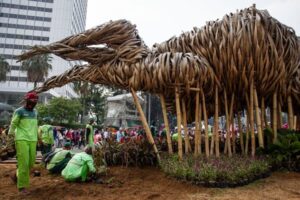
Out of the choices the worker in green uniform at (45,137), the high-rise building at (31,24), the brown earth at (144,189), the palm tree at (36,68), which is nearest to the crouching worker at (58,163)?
the brown earth at (144,189)

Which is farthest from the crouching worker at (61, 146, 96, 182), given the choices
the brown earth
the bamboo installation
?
the bamboo installation

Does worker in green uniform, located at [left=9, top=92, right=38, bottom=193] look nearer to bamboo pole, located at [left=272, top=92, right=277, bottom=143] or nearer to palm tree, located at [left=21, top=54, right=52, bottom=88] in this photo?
bamboo pole, located at [left=272, top=92, right=277, bottom=143]

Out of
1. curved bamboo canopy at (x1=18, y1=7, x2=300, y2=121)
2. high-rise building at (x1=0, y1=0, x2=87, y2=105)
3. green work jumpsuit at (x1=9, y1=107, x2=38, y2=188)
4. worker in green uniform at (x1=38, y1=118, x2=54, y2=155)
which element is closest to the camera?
green work jumpsuit at (x1=9, y1=107, x2=38, y2=188)

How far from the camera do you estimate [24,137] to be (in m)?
5.65

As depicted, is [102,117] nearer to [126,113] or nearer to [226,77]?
[126,113]

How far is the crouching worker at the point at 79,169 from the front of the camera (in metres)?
6.36

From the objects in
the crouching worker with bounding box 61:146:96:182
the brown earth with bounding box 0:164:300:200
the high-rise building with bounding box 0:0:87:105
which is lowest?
the brown earth with bounding box 0:164:300:200

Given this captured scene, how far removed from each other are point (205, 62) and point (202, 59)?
0.12m

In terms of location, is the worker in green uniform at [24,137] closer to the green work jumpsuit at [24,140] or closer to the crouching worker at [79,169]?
the green work jumpsuit at [24,140]

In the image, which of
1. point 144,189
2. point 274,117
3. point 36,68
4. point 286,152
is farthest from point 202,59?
point 36,68

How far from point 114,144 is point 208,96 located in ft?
8.48

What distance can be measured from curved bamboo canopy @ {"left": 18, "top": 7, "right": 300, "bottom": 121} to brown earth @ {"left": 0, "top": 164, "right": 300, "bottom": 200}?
2.03 m

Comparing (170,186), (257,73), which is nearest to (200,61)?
(257,73)

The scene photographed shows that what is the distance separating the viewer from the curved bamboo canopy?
7180 millimetres
